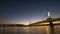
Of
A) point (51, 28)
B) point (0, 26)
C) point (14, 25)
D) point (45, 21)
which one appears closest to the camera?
point (0, 26)

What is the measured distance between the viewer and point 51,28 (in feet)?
17.1

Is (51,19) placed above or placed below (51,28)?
above

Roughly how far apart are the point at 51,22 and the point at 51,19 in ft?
0.75

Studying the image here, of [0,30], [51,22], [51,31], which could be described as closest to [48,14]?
[51,22]

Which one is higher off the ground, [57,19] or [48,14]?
[48,14]

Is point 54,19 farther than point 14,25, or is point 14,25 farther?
point 54,19

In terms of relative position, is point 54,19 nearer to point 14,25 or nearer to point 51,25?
point 51,25

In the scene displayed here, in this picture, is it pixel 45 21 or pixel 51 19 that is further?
pixel 45 21

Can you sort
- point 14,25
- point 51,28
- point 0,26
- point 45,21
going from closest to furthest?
point 0,26 → point 14,25 → point 51,28 → point 45,21

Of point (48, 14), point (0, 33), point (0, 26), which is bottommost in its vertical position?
point (0, 33)

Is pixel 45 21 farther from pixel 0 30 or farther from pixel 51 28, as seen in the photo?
pixel 0 30

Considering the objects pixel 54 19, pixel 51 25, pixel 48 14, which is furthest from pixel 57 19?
pixel 48 14

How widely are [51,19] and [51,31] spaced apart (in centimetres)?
70

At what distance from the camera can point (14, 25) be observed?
4840 mm
